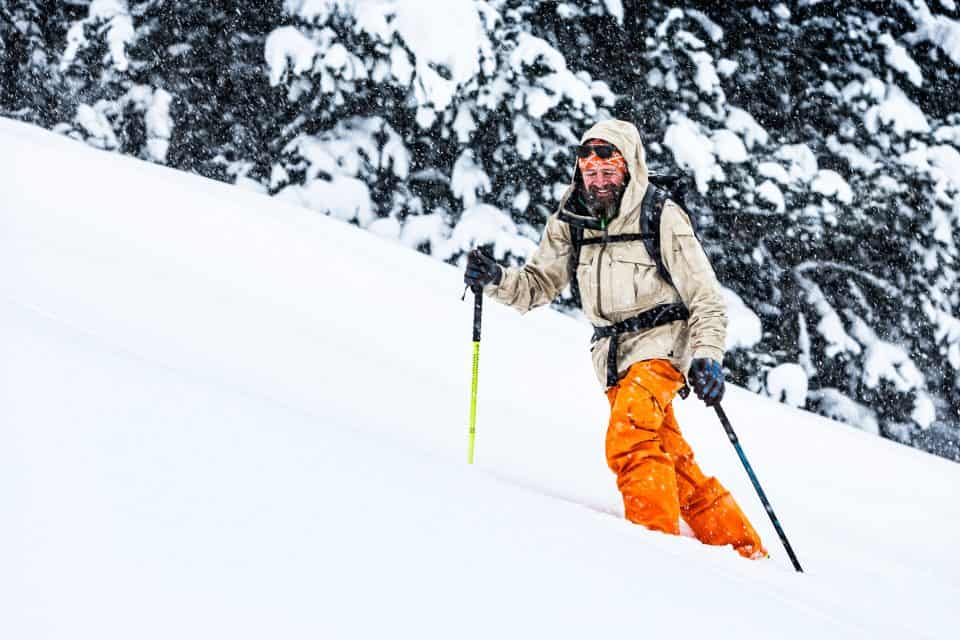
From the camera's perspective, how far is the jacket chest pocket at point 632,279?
3447 mm

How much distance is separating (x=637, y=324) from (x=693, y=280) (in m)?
0.31

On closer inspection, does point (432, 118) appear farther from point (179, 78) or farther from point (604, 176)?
point (604, 176)

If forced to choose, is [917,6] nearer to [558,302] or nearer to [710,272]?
[558,302]

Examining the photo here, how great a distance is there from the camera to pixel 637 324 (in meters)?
3.50

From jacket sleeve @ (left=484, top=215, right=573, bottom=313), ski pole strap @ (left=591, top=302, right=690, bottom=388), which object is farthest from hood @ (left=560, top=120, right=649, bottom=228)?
ski pole strap @ (left=591, top=302, right=690, bottom=388)

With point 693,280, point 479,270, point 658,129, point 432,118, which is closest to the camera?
point 693,280

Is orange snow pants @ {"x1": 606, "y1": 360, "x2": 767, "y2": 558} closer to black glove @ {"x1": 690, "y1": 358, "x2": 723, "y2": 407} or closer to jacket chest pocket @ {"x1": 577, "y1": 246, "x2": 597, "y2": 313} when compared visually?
black glove @ {"x1": 690, "y1": 358, "x2": 723, "y2": 407}

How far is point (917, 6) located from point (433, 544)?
1191 centimetres

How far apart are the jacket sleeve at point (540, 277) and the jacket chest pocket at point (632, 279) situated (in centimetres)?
33

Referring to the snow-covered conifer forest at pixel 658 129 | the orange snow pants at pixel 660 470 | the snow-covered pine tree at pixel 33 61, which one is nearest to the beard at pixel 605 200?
the orange snow pants at pixel 660 470

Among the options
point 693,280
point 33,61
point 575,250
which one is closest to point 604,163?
point 575,250

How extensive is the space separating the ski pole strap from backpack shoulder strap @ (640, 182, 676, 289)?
0.11 metres

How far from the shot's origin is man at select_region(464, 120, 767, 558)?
325 centimetres

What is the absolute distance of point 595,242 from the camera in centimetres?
352
